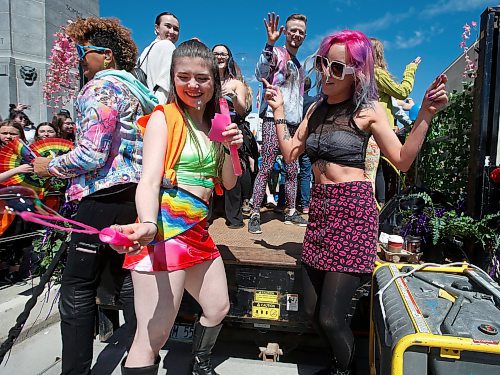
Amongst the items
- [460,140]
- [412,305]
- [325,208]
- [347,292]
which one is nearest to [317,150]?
[325,208]

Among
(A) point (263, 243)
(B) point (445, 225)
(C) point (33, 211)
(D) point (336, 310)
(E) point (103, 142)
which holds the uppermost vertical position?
(E) point (103, 142)

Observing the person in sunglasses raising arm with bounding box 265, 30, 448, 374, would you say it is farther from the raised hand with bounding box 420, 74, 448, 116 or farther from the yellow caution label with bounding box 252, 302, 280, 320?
the yellow caution label with bounding box 252, 302, 280, 320

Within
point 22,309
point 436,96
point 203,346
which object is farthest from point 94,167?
point 22,309

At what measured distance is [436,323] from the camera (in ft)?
5.19

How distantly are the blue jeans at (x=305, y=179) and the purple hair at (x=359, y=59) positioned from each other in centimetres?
206

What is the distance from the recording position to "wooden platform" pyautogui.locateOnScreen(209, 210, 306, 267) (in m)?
2.55

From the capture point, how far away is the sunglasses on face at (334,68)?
198cm

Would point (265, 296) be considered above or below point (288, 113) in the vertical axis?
below

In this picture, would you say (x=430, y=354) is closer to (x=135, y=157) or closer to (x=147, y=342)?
(x=147, y=342)

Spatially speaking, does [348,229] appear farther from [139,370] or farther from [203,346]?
[139,370]

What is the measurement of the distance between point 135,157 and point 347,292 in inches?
53.5

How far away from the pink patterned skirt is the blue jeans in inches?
79.6

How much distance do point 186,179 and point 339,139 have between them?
86 centimetres

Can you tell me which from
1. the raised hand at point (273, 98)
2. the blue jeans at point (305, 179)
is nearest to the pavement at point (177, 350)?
the blue jeans at point (305, 179)
